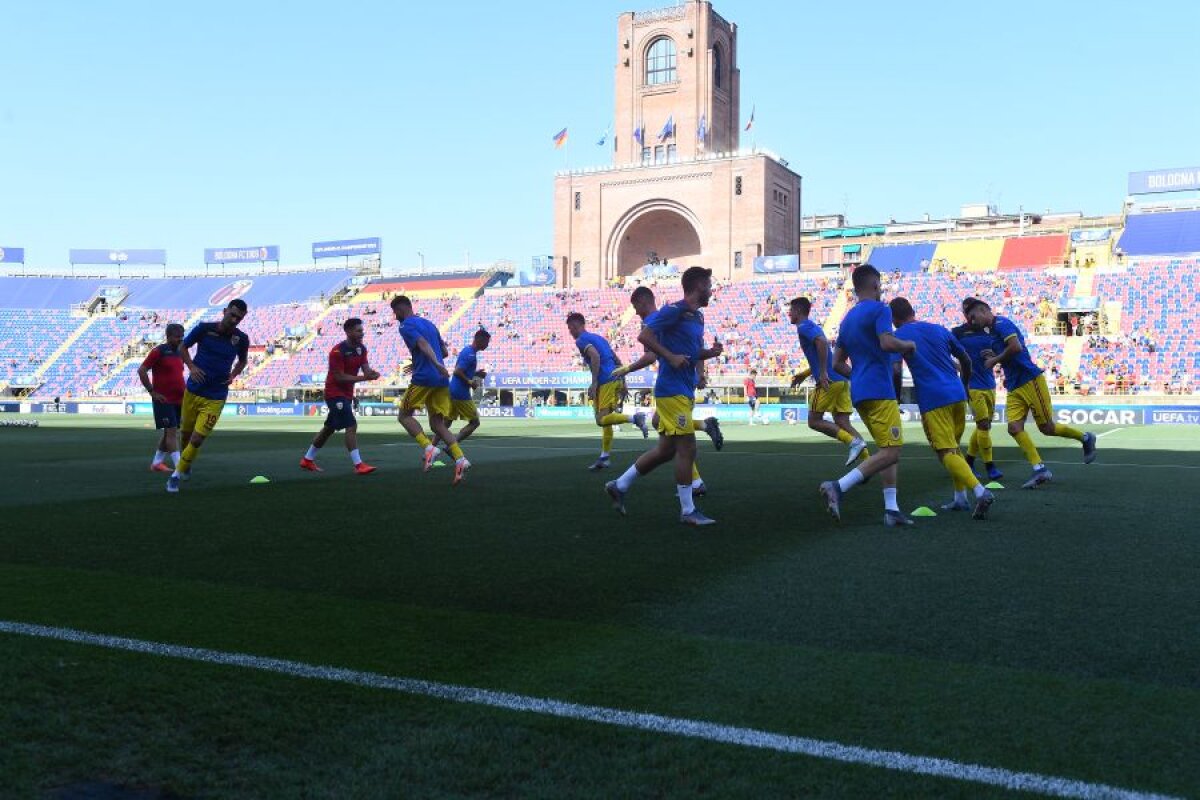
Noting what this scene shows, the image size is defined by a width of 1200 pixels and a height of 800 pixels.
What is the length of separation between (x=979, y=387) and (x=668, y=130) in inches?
2442

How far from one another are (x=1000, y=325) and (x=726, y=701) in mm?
8046

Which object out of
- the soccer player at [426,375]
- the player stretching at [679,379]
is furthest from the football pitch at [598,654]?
the soccer player at [426,375]

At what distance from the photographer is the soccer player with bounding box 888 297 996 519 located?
26.6 feet

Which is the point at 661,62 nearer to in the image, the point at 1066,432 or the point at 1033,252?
the point at 1033,252

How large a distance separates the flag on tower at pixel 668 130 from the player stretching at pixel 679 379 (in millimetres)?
64275

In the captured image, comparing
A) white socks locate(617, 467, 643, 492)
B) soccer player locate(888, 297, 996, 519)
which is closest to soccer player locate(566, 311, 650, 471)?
white socks locate(617, 467, 643, 492)

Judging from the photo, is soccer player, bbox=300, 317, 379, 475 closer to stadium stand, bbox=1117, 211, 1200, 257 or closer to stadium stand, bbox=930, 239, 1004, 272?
stadium stand, bbox=930, 239, 1004, 272

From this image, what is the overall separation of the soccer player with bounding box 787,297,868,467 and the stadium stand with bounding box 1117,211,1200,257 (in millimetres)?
51914

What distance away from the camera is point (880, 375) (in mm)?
7809

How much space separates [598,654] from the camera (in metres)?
3.83

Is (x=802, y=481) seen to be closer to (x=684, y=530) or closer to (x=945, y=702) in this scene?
(x=684, y=530)

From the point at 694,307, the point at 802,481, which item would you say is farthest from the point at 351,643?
the point at 802,481

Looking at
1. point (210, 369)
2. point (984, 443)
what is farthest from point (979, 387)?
point (210, 369)

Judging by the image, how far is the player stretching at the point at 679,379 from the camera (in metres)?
7.60
